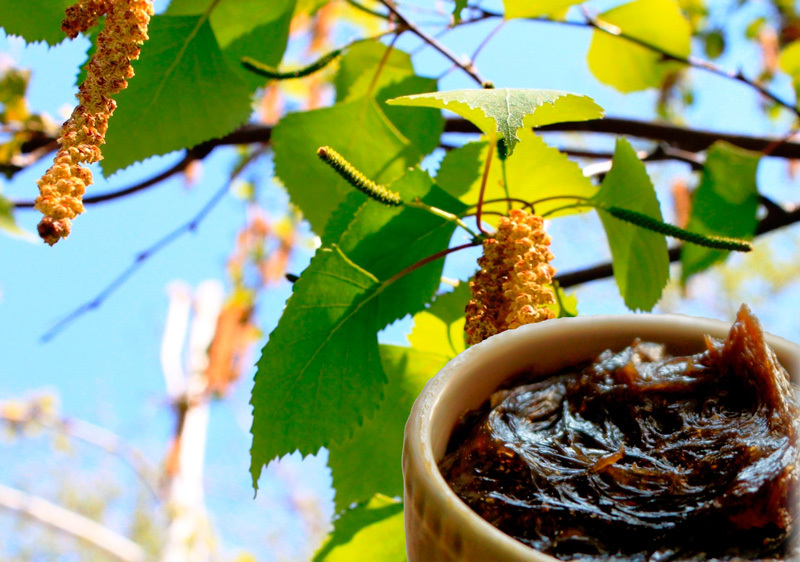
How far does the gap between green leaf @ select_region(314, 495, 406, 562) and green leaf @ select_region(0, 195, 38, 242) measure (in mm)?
285

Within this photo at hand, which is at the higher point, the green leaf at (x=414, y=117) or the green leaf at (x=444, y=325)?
Result: the green leaf at (x=414, y=117)

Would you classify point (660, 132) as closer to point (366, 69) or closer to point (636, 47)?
point (636, 47)

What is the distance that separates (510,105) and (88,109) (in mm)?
117

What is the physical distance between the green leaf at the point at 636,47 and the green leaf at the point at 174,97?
0.91 ft

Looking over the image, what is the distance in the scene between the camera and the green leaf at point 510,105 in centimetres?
21

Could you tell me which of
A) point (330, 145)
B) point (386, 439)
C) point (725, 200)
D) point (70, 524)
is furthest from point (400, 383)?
point (70, 524)

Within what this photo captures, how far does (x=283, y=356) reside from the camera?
27 centimetres

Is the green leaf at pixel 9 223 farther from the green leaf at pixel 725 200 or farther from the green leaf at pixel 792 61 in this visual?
the green leaf at pixel 792 61

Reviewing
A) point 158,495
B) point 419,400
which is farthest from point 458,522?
point 158,495

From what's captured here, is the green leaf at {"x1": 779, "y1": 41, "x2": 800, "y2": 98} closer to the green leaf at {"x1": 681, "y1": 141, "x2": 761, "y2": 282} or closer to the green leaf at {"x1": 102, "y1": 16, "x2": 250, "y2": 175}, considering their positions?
the green leaf at {"x1": 681, "y1": 141, "x2": 761, "y2": 282}

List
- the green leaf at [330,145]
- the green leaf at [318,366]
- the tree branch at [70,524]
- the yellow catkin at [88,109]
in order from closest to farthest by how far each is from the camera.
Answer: the yellow catkin at [88,109] → the green leaf at [318,366] → the green leaf at [330,145] → the tree branch at [70,524]

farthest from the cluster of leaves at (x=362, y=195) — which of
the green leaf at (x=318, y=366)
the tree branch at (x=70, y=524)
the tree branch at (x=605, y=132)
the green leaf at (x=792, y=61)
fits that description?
the tree branch at (x=70, y=524)

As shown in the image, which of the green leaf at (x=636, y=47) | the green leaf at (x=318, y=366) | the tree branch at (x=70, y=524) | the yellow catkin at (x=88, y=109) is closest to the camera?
the yellow catkin at (x=88, y=109)

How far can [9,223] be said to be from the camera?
50 centimetres
